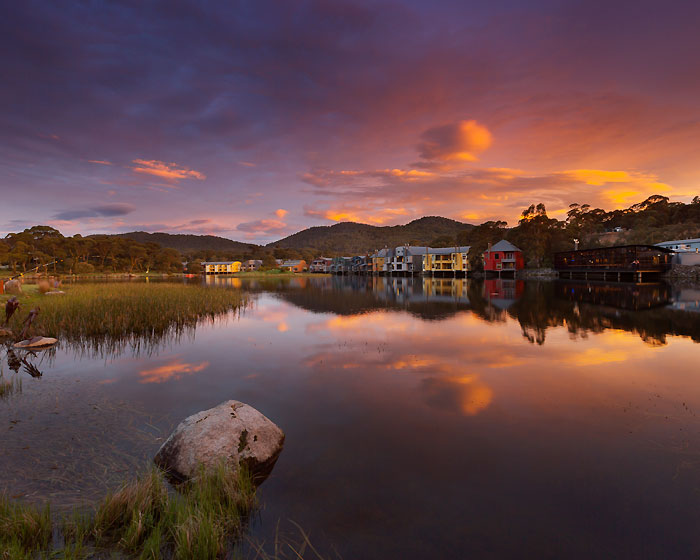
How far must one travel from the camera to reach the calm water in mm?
4754

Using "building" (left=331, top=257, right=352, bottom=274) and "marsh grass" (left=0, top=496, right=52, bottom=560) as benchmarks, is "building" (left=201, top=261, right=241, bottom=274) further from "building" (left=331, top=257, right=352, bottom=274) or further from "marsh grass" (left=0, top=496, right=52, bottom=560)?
"marsh grass" (left=0, top=496, right=52, bottom=560)

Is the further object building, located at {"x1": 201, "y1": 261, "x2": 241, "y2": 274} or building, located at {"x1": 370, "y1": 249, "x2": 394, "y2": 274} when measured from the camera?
building, located at {"x1": 201, "y1": 261, "x2": 241, "y2": 274}

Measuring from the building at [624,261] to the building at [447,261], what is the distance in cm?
3066

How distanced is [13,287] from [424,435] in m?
31.8

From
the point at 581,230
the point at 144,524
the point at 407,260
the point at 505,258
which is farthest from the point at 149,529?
the point at 581,230

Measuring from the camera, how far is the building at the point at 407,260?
371 feet

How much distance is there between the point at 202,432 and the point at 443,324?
18167mm

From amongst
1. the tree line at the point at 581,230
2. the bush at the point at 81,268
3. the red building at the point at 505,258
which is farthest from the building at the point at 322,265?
the bush at the point at 81,268

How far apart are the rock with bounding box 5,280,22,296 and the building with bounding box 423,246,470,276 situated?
312 feet

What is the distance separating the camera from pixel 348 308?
101 ft

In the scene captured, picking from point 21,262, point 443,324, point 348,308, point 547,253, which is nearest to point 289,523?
point 443,324

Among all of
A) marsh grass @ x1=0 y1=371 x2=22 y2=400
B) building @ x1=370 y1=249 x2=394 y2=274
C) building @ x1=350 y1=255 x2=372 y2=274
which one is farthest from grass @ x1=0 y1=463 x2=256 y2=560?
building @ x1=350 y1=255 x2=372 y2=274

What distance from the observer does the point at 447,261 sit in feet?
354

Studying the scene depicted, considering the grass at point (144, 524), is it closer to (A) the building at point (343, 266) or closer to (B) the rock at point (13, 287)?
(B) the rock at point (13, 287)
